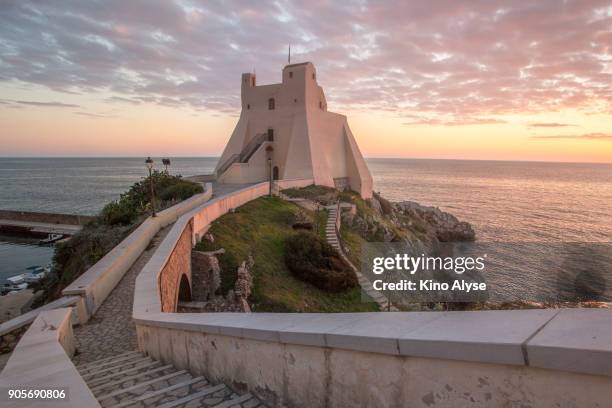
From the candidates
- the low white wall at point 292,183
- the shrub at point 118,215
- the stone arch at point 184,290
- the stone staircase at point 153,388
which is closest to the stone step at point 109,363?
the stone staircase at point 153,388

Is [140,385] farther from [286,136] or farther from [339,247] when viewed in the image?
[286,136]

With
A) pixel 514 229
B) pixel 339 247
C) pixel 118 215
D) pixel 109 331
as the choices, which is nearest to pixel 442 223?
pixel 514 229

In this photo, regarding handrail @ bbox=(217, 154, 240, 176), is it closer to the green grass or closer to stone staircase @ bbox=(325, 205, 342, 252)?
stone staircase @ bbox=(325, 205, 342, 252)

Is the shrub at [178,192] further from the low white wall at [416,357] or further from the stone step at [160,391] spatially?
the low white wall at [416,357]

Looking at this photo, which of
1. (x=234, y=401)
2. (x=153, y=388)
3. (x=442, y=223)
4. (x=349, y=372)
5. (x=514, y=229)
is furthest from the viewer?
(x=514, y=229)

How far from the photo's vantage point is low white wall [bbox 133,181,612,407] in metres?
1.97

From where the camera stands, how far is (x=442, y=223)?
136 feet

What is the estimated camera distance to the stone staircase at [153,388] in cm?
380

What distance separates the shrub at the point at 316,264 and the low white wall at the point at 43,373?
1145 centimetres

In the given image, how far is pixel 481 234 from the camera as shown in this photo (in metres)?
42.0

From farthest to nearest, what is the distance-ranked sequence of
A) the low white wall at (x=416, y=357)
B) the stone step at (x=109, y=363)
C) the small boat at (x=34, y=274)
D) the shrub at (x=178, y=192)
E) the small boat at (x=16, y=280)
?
1. the small boat at (x=34, y=274)
2. the small boat at (x=16, y=280)
3. the shrub at (x=178, y=192)
4. the stone step at (x=109, y=363)
5. the low white wall at (x=416, y=357)

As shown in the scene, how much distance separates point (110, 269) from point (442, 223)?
38.2 metres

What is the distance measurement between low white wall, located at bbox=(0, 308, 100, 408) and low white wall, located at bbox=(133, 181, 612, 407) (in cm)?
140

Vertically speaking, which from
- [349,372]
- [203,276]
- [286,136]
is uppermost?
[286,136]
